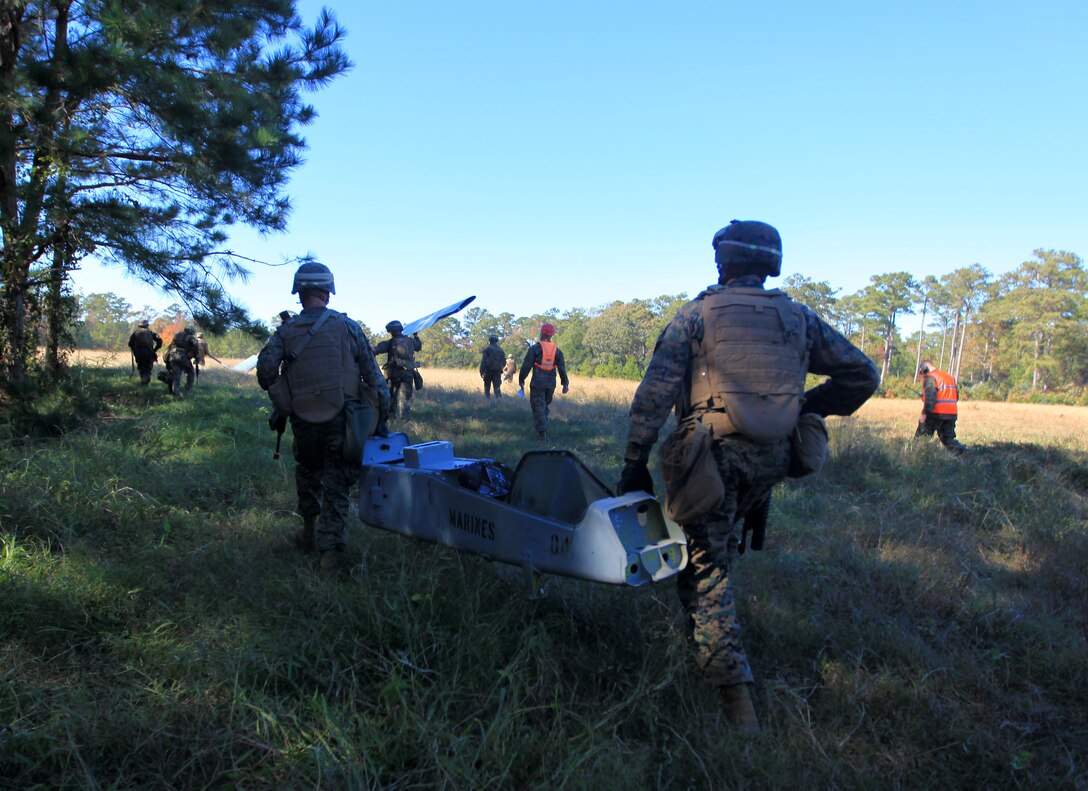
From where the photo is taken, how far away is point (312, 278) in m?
4.43

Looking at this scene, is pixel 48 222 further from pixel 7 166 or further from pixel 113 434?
pixel 113 434

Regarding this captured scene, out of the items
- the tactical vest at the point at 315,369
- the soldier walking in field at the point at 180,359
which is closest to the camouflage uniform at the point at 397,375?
the soldier walking in field at the point at 180,359

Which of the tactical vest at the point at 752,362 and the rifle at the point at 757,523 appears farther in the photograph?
the rifle at the point at 757,523

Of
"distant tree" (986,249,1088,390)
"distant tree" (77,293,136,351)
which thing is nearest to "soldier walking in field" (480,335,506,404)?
"distant tree" (986,249,1088,390)

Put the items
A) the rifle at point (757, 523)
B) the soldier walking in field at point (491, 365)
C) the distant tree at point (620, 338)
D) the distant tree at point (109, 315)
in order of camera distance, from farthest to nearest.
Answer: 1. the distant tree at point (109, 315)
2. the distant tree at point (620, 338)
3. the soldier walking in field at point (491, 365)
4. the rifle at point (757, 523)

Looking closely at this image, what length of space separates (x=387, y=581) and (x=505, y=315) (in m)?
82.9

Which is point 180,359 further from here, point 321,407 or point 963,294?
point 963,294

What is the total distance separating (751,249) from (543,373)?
8.45 m

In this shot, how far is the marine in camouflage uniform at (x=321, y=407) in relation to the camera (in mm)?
4270

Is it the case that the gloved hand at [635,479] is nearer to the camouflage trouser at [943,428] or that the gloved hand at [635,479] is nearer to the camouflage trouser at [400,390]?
the camouflage trouser at [943,428]

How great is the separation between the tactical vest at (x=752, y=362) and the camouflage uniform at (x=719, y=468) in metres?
0.07

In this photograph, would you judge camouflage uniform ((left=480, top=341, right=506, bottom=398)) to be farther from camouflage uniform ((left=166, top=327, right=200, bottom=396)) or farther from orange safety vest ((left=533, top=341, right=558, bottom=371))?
camouflage uniform ((left=166, top=327, right=200, bottom=396))

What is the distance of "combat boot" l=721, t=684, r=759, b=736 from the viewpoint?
2779 mm

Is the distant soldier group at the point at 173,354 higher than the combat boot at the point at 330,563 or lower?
Result: higher
